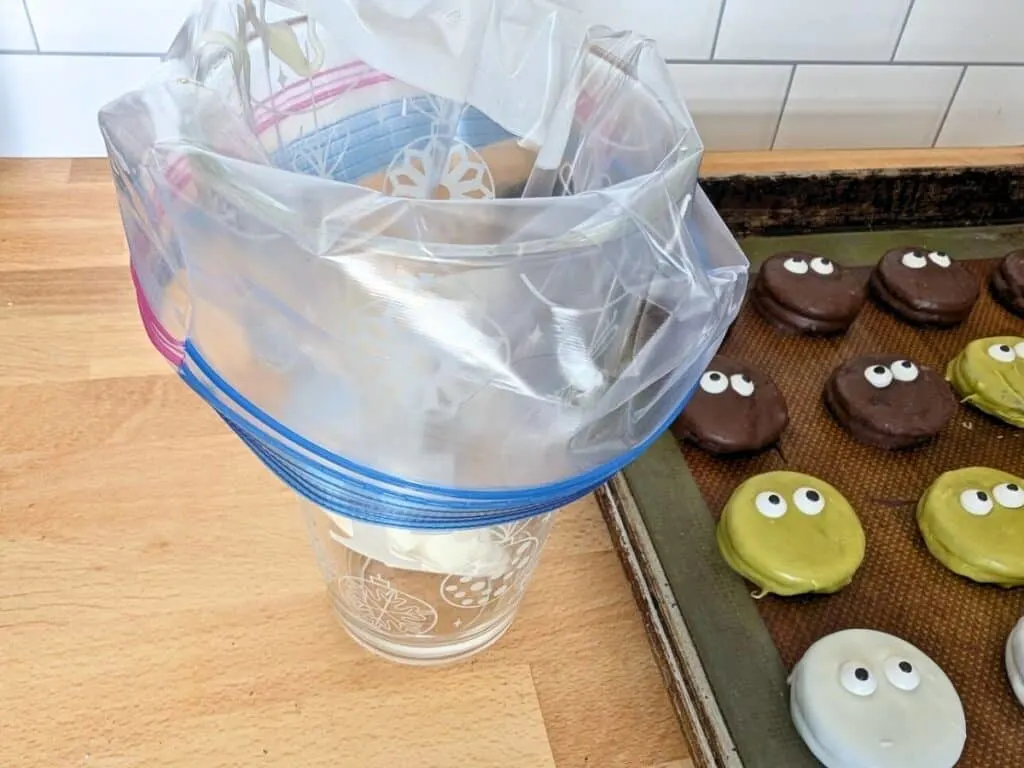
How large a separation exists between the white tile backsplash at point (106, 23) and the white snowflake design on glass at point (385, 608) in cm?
43

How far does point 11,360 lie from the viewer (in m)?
0.58

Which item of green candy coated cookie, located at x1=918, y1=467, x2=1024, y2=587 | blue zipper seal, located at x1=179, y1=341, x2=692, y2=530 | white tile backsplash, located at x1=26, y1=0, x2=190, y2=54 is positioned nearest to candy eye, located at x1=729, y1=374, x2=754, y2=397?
green candy coated cookie, located at x1=918, y1=467, x2=1024, y2=587

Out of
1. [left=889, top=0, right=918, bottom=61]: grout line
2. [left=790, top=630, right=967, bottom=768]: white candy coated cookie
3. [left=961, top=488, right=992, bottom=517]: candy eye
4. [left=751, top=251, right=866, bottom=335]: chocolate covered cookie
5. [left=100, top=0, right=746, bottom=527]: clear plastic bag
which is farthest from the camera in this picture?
[left=889, top=0, right=918, bottom=61]: grout line

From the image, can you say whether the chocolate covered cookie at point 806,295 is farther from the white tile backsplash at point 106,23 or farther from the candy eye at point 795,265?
the white tile backsplash at point 106,23

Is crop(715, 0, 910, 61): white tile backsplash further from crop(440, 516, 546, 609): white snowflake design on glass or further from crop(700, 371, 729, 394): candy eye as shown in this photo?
crop(440, 516, 546, 609): white snowflake design on glass

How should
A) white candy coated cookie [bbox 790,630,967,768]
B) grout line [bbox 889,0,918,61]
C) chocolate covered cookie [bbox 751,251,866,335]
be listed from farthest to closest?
grout line [bbox 889,0,918,61] → chocolate covered cookie [bbox 751,251,866,335] → white candy coated cookie [bbox 790,630,967,768]

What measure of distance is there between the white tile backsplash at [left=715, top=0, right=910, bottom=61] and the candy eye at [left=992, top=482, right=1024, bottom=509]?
398mm

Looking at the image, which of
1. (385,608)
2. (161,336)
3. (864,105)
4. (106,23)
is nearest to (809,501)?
(385,608)

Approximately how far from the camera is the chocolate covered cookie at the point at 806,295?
645mm

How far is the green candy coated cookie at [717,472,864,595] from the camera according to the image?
0.49 metres

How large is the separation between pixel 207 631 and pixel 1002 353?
51cm

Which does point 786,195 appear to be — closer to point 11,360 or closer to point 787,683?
point 787,683

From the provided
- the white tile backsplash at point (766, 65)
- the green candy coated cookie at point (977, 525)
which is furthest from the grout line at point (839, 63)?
the green candy coated cookie at point (977, 525)

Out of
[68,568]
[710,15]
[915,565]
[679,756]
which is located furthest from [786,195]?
[68,568]
